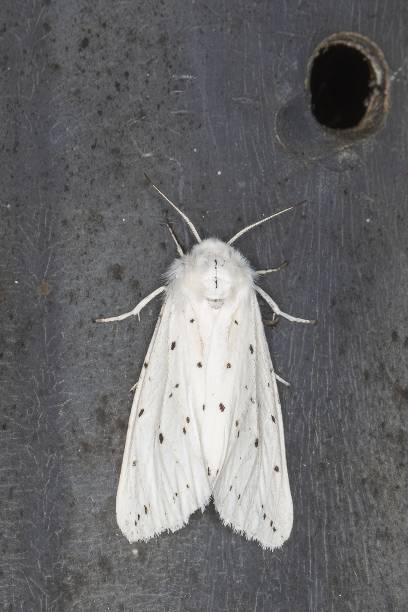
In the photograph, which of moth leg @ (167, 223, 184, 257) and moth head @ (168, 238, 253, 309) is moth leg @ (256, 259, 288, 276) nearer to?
→ moth head @ (168, 238, 253, 309)

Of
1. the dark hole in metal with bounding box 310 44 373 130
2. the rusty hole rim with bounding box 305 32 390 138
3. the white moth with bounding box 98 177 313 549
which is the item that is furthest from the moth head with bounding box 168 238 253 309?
the dark hole in metal with bounding box 310 44 373 130

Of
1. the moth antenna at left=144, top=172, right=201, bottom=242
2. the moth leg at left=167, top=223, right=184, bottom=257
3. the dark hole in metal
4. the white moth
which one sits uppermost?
the dark hole in metal

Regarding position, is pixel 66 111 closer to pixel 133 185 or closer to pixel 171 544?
pixel 133 185

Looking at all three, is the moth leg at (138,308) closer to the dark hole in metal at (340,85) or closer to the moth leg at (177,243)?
the moth leg at (177,243)

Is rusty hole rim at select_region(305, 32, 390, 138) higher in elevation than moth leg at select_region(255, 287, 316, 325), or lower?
higher

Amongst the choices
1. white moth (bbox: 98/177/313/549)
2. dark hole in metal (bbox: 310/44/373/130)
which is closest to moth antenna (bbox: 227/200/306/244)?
white moth (bbox: 98/177/313/549)

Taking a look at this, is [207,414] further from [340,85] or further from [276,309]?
[340,85]

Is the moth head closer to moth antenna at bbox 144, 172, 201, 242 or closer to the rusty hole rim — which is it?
moth antenna at bbox 144, 172, 201, 242

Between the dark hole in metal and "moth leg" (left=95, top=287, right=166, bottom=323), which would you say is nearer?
"moth leg" (left=95, top=287, right=166, bottom=323)

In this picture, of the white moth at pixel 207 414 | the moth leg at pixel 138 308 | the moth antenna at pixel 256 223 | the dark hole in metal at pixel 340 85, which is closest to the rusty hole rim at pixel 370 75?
the dark hole in metal at pixel 340 85
